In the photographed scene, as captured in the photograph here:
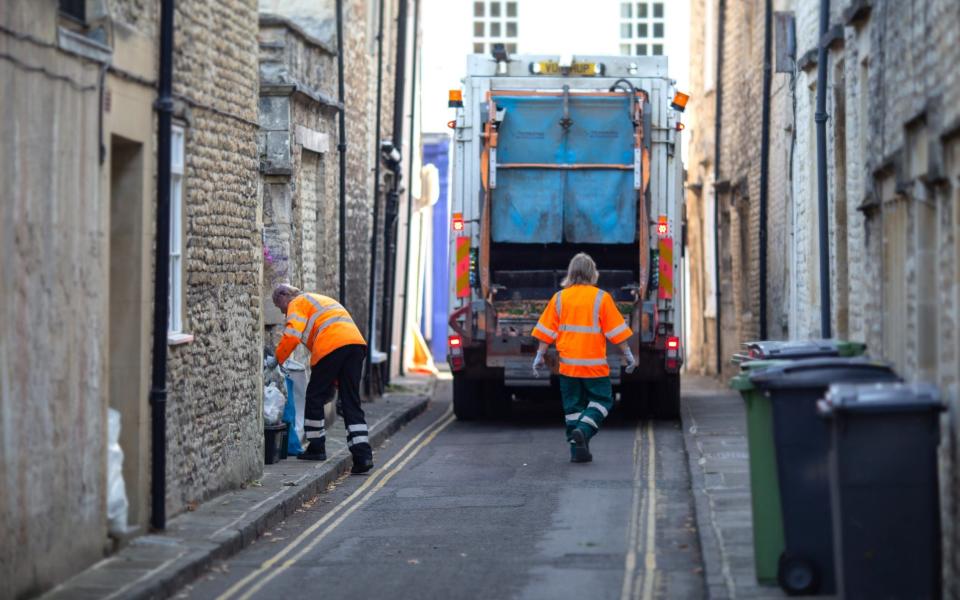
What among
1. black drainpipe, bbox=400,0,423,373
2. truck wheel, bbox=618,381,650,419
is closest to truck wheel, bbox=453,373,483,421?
truck wheel, bbox=618,381,650,419

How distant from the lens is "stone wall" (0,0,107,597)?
7.49m

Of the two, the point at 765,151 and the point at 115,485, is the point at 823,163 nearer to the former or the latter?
the point at 765,151

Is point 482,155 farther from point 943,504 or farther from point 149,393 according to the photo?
point 943,504

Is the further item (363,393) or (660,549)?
(363,393)

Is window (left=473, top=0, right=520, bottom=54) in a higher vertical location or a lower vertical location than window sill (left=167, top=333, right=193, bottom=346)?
higher

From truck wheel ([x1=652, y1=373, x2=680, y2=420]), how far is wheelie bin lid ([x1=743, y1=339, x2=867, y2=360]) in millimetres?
7760

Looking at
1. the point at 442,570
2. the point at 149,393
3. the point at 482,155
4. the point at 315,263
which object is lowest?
the point at 442,570

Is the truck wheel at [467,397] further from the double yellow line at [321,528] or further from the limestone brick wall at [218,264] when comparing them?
the limestone brick wall at [218,264]

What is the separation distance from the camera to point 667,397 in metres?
17.1

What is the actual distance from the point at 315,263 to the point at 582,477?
5.33 metres

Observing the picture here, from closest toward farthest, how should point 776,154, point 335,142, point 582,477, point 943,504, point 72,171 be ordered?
point 943,504
point 72,171
point 582,477
point 335,142
point 776,154

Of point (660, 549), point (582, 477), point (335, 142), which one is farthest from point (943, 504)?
point (335, 142)

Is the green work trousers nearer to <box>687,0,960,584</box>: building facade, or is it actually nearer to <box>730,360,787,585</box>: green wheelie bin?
<box>687,0,960,584</box>: building facade

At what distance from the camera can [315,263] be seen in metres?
17.2
